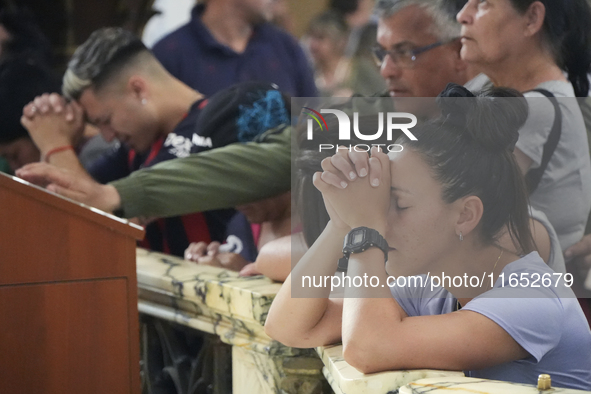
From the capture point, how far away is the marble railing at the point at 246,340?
107 cm

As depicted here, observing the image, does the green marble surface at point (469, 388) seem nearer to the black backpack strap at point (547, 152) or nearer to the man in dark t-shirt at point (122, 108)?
the black backpack strap at point (547, 152)

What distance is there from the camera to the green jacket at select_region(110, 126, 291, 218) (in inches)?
74.7

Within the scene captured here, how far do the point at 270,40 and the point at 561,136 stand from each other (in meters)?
2.46

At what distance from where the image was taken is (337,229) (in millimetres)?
1170

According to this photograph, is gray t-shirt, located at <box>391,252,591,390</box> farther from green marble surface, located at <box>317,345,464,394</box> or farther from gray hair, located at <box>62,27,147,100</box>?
gray hair, located at <box>62,27,147,100</box>

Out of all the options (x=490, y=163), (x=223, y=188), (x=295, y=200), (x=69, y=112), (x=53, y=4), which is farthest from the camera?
(x=53, y=4)

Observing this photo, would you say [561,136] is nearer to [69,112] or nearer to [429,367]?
[429,367]

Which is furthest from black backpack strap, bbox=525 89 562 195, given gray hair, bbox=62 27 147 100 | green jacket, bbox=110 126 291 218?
gray hair, bbox=62 27 147 100

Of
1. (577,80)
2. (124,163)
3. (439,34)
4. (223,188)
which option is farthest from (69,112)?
(577,80)

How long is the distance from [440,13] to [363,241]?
647 millimetres

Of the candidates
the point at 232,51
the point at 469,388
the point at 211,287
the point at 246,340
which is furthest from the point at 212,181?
the point at 232,51

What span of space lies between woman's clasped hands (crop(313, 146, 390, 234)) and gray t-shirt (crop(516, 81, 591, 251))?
0.75 ft

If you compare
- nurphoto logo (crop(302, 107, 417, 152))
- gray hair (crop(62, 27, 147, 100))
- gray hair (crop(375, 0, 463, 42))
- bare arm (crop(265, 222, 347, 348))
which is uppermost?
gray hair (crop(62, 27, 147, 100))

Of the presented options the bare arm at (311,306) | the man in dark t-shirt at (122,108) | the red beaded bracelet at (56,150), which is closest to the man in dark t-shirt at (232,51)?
the man in dark t-shirt at (122,108)
